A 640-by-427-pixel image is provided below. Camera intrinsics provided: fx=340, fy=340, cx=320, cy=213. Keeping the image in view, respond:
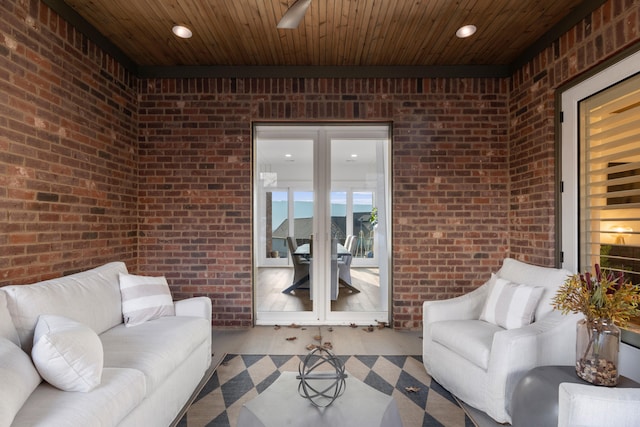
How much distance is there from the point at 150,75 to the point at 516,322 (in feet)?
13.6

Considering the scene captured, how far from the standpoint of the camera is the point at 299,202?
3.96 meters

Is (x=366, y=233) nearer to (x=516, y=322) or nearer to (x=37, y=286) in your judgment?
(x=516, y=322)

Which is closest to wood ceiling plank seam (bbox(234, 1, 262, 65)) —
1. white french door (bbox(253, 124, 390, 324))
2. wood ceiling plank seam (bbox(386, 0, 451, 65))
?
white french door (bbox(253, 124, 390, 324))

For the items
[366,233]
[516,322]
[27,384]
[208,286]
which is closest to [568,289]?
[516,322]

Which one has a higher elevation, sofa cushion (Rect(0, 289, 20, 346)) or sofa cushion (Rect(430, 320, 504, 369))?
sofa cushion (Rect(0, 289, 20, 346))

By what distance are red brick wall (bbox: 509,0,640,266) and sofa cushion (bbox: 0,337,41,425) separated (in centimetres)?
366

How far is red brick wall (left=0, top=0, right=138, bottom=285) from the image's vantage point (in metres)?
2.18

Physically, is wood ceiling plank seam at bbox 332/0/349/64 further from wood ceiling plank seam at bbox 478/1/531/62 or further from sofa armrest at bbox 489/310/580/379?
Result: sofa armrest at bbox 489/310/580/379

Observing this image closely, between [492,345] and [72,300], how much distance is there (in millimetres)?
2588

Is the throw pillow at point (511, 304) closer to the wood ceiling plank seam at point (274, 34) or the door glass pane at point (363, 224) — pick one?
the door glass pane at point (363, 224)

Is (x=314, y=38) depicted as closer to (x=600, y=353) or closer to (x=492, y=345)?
(x=492, y=345)

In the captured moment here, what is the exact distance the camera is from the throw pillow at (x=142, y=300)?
8.18ft

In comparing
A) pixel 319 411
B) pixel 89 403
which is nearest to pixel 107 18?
pixel 89 403

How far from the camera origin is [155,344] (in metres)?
2.07
